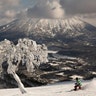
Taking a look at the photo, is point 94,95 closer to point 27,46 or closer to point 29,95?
point 29,95

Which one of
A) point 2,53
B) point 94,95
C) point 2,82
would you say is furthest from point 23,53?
point 94,95

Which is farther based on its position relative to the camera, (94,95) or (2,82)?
(2,82)

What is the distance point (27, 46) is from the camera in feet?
387

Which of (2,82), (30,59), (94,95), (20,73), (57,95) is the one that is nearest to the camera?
(94,95)

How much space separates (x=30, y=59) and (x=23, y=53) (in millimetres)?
6644

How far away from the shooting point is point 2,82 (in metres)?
160

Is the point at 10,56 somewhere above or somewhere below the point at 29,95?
above

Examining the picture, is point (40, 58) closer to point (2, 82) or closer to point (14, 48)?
point (14, 48)

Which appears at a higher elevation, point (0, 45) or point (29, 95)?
point (0, 45)

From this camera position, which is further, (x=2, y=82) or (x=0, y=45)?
(x=2, y=82)

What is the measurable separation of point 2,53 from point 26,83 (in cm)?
5228

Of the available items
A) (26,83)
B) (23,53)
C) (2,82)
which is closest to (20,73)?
(26,83)

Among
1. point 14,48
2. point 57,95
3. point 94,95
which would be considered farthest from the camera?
point 14,48

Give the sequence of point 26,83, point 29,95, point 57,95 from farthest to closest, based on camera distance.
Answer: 1. point 26,83
2. point 29,95
3. point 57,95
